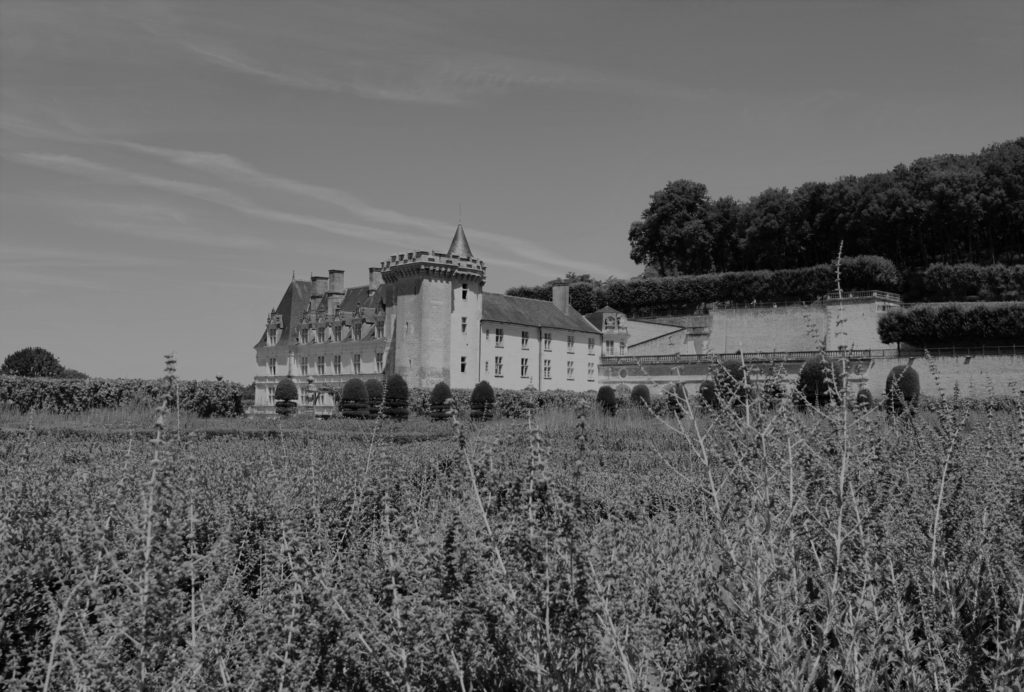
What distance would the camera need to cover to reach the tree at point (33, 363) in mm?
43375

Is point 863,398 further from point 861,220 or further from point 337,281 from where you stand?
point 861,220

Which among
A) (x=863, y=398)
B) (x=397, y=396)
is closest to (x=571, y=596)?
(x=863, y=398)

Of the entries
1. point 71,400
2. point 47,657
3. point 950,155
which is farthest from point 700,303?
point 47,657

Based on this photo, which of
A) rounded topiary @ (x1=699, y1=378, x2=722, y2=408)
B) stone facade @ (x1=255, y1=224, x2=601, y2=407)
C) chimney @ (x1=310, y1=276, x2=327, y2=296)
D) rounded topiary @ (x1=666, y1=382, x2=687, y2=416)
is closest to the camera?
rounded topiary @ (x1=666, y1=382, x2=687, y2=416)

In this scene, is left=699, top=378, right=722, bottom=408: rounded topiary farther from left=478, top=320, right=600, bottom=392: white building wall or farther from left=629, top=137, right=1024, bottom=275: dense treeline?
left=629, top=137, right=1024, bottom=275: dense treeline

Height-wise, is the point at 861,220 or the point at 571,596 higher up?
the point at 861,220

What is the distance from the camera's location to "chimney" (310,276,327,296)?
59.2m

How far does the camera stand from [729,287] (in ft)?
206

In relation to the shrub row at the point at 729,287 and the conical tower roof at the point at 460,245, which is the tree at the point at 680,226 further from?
the conical tower roof at the point at 460,245

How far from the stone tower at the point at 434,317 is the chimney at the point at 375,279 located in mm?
4326

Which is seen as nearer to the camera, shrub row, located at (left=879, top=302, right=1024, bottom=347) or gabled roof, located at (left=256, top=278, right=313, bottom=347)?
shrub row, located at (left=879, top=302, right=1024, bottom=347)

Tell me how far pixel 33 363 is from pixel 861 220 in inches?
2108

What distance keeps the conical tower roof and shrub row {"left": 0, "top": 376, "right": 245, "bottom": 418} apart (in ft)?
56.0

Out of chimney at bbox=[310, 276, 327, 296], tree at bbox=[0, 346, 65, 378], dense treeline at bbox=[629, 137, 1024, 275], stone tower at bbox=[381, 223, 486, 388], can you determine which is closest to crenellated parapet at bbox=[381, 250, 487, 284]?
stone tower at bbox=[381, 223, 486, 388]
